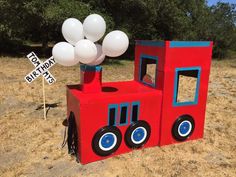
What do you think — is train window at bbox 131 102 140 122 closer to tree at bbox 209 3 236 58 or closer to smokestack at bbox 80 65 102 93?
smokestack at bbox 80 65 102 93

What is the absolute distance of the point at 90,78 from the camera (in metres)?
5.11

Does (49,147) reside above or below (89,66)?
below

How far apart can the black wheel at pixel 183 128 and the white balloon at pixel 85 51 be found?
7.59ft

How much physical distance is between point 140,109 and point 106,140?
88cm

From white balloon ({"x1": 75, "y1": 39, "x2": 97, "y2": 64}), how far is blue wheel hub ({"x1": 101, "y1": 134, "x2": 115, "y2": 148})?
4.67 feet

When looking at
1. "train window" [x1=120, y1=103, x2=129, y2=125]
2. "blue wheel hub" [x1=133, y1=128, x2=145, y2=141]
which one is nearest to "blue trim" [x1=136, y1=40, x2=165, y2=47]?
"train window" [x1=120, y1=103, x2=129, y2=125]

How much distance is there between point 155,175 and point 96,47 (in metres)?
2.48

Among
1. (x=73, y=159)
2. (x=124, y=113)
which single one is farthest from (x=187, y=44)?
(x=73, y=159)

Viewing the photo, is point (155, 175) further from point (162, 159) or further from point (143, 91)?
point (143, 91)

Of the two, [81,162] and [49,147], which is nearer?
[81,162]

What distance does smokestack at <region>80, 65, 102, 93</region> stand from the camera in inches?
199

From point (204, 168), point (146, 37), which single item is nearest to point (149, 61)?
point (204, 168)

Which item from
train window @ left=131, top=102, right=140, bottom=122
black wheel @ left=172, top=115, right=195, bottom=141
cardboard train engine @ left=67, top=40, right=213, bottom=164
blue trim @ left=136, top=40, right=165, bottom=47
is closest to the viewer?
cardboard train engine @ left=67, top=40, right=213, bottom=164

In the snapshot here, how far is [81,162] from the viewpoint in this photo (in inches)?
193
